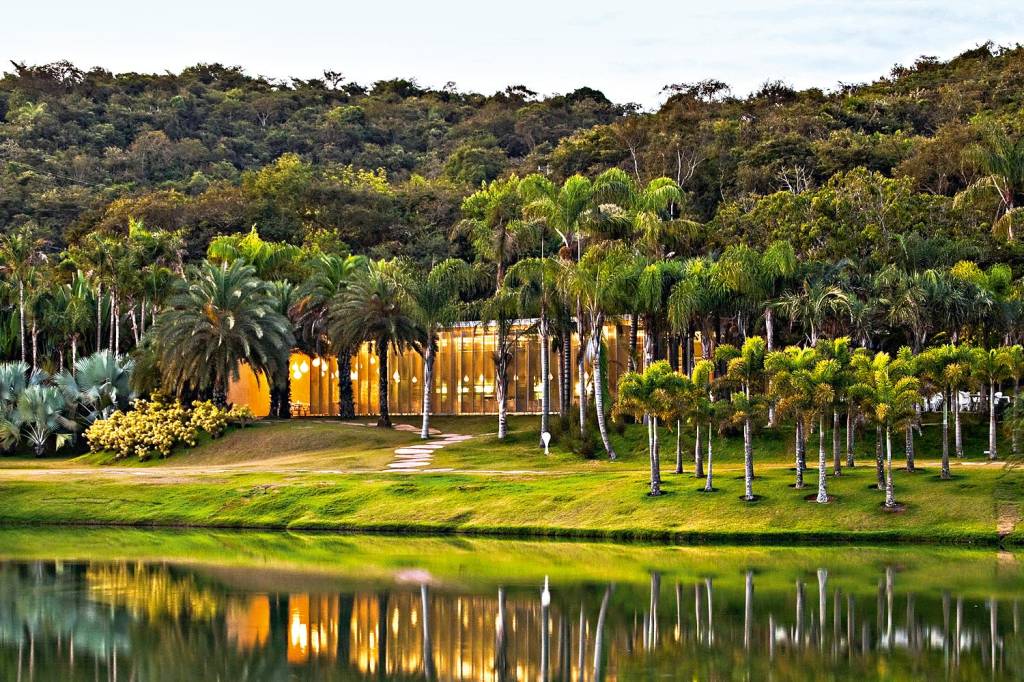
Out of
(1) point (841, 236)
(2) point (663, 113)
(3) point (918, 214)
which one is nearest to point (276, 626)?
(1) point (841, 236)

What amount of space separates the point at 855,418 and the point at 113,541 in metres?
22.9

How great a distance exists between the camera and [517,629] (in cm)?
2530

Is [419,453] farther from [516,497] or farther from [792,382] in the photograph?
[792,382]

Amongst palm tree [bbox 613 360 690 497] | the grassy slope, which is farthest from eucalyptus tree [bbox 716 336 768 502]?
palm tree [bbox 613 360 690 497]

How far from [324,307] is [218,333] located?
8583 mm

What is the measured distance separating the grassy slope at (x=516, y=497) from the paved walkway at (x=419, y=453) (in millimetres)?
744

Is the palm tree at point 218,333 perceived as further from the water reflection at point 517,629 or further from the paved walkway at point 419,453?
the water reflection at point 517,629

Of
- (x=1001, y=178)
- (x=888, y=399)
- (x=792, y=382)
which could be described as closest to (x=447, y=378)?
(x=1001, y=178)

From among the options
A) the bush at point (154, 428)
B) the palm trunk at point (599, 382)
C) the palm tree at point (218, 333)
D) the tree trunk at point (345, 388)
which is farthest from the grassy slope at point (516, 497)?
the tree trunk at point (345, 388)

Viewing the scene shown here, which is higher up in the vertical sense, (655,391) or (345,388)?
(655,391)

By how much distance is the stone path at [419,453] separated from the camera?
5516 centimetres

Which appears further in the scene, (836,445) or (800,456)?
(800,456)

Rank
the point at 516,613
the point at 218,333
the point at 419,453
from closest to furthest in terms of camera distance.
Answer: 1. the point at 516,613
2. the point at 419,453
3. the point at 218,333

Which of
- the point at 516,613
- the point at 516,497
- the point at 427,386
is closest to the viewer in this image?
the point at 516,613
